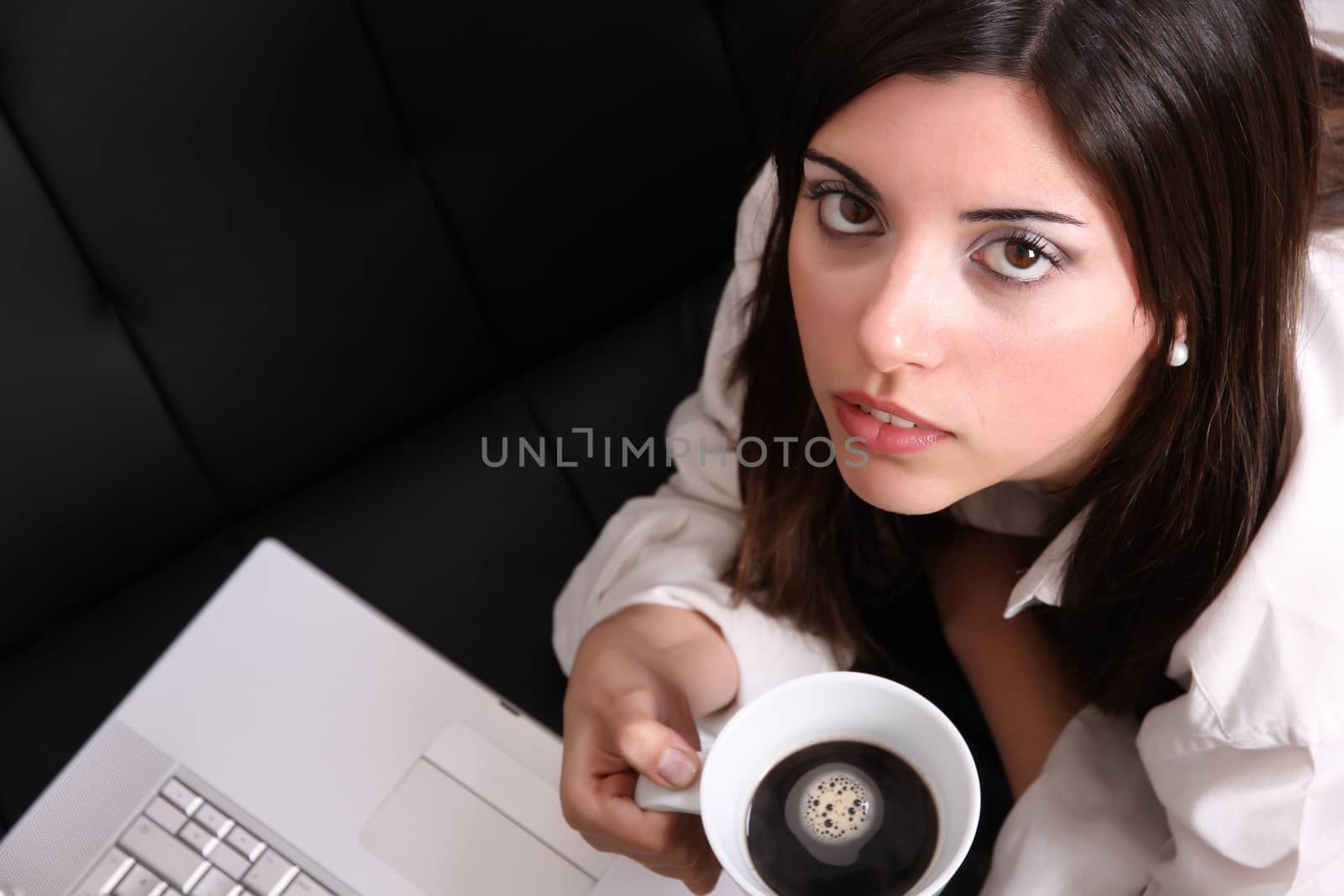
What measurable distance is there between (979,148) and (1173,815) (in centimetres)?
50

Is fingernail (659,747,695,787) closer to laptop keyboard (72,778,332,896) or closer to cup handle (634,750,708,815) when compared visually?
cup handle (634,750,708,815)

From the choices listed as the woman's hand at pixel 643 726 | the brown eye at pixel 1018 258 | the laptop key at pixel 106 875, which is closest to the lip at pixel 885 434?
the brown eye at pixel 1018 258

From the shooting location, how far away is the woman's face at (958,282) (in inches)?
22.3

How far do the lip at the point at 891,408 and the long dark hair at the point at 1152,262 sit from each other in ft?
0.44

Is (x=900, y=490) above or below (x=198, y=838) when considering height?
above

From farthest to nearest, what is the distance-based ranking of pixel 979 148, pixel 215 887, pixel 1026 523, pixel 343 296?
pixel 343 296 → pixel 1026 523 → pixel 215 887 → pixel 979 148

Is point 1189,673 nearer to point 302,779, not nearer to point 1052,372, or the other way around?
point 1052,372

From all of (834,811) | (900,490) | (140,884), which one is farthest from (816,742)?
(140,884)

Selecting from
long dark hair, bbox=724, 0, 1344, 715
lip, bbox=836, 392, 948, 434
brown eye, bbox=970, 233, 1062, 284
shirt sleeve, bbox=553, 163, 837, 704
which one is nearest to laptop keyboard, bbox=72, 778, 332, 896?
shirt sleeve, bbox=553, 163, 837, 704

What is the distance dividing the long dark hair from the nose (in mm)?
98

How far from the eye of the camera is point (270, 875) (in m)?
0.78

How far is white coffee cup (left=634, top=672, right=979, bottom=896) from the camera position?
0.56 m

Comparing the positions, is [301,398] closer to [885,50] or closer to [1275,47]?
[885,50]

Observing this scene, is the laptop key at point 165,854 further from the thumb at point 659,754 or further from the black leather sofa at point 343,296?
the thumb at point 659,754
